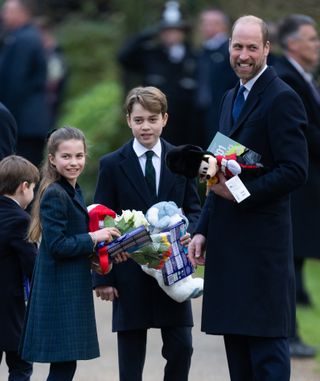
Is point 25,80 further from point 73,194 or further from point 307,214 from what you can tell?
point 73,194

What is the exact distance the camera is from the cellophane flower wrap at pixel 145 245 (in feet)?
19.6

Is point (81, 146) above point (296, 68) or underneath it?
underneath

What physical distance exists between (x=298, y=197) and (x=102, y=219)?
2.39m

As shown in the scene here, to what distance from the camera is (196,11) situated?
14.2m

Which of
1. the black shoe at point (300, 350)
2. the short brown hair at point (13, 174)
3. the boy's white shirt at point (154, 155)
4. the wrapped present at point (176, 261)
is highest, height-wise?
the boy's white shirt at point (154, 155)

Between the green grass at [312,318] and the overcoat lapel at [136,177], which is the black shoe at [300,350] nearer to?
the green grass at [312,318]

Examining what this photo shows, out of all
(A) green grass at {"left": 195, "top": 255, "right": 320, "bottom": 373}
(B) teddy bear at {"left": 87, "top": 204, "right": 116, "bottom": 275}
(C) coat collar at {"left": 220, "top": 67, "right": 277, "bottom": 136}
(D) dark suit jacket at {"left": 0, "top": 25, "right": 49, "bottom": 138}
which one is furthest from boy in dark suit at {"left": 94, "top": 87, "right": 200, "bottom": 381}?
(D) dark suit jacket at {"left": 0, "top": 25, "right": 49, "bottom": 138}

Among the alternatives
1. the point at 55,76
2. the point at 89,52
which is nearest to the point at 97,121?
the point at 55,76

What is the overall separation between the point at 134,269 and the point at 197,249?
17.0 inches

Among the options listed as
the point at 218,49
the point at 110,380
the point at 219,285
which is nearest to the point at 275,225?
the point at 219,285

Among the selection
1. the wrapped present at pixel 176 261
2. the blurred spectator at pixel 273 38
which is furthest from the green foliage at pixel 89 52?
the wrapped present at pixel 176 261

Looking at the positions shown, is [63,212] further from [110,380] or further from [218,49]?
[218,49]

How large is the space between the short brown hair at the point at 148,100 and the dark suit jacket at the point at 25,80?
16.6ft

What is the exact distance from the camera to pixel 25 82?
11312 millimetres
